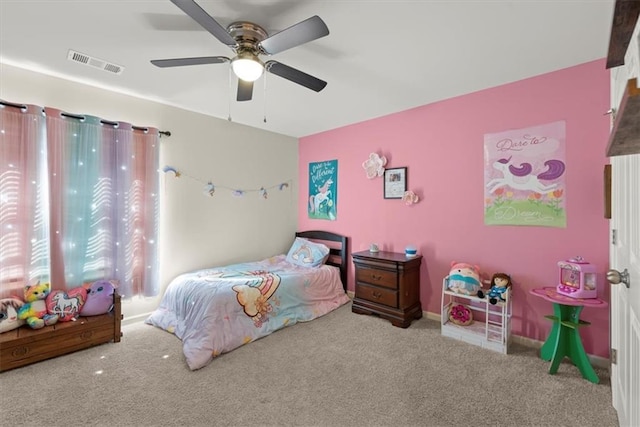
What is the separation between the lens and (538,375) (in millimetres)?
2141

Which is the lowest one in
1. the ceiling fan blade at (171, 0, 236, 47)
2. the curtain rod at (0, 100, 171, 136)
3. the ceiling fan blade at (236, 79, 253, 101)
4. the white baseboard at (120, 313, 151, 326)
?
the white baseboard at (120, 313, 151, 326)

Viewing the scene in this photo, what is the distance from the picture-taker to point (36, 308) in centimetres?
238

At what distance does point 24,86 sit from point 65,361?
233 centimetres

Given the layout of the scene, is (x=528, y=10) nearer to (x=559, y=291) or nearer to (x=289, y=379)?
(x=559, y=291)

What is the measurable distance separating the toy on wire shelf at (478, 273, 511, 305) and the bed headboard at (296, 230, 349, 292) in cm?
179

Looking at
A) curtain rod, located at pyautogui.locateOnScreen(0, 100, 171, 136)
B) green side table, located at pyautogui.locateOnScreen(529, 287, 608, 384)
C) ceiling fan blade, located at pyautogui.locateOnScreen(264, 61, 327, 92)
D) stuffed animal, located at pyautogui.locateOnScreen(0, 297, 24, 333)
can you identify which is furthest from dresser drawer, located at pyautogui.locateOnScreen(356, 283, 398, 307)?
stuffed animal, located at pyautogui.locateOnScreen(0, 297, 24, 333)

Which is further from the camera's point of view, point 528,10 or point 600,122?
point 600,122

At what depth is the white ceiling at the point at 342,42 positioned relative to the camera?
174 cm

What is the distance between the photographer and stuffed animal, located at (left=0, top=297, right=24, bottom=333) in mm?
2246

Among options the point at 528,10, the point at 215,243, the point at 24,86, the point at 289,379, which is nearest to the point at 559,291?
the point at 528,10

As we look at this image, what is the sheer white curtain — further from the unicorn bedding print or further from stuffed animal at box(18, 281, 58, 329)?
the unicorn bedding print

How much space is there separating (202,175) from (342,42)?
2369 millimetres

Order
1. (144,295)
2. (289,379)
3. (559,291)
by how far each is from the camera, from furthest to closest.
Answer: (144,295) → (559,291) → (289,379)

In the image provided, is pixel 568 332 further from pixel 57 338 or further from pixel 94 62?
pixel 94 62
